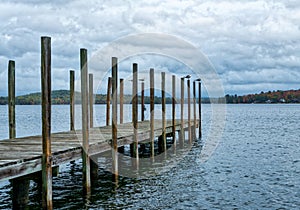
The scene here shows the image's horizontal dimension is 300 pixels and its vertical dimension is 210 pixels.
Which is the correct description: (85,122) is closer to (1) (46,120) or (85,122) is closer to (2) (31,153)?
(2) (31,153)

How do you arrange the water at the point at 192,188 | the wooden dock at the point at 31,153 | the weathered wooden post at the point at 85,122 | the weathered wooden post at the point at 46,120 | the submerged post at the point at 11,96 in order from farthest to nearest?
the submerged post at the point at 11,96, the water at the point at 192,188, the weathered wooden post at the point at 85,122, the weathered wooden post at the point at 46,120, the wooden dock at the point at 31,153

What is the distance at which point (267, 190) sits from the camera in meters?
16.2

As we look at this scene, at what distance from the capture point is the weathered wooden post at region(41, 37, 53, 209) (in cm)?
1057

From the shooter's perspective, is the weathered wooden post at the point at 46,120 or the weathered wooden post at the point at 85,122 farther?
the weathered wooden post at the point at 85,122

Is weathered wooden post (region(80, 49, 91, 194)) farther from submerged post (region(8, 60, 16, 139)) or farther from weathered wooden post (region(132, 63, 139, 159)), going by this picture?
weathered wooden post (region(132, 63, 139, 159))

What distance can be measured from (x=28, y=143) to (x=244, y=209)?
723 centimetres

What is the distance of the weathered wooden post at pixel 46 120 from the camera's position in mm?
10570

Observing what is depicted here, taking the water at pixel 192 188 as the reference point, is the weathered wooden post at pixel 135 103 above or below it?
above

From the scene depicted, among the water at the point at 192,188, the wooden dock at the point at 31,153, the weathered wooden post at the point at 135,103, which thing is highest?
the weathered wooden post at the point at 135,103

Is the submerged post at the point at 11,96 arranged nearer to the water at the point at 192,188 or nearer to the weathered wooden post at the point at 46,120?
the water at the point at 192,188

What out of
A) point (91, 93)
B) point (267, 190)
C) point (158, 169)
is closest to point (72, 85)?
point (91, 93)

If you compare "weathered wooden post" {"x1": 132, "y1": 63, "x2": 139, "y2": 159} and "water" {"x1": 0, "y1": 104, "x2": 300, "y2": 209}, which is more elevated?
"weathered wooden post" {"x1": 132, "y1": 63, "x2": 139, "y2": 159}

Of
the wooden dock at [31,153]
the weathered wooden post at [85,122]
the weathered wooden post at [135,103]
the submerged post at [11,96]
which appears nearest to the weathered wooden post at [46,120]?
the wooden dock at [31,153]

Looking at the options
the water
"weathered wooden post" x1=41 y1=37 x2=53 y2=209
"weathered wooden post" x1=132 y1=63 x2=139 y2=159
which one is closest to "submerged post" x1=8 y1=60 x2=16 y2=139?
the water
